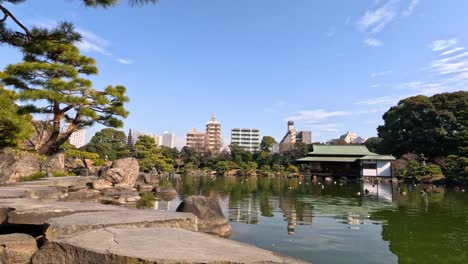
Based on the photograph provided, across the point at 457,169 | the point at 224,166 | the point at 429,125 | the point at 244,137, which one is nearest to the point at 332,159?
the point at 429,125

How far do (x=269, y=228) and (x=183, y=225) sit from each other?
6.51 meters

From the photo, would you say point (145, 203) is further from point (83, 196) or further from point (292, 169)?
point (292, 169)

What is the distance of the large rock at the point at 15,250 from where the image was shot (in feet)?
10.2

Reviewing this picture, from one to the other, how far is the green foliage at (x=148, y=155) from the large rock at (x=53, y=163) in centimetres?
2278

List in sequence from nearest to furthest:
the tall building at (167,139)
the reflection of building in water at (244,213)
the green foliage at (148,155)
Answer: the reflection of building in water at (244,213) < the green foliage at (148,155) < the tall building at (167,139)

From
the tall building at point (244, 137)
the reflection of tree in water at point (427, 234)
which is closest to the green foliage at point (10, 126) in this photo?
the reflection of tree in water at point (427, 234)

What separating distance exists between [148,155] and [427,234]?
112ft

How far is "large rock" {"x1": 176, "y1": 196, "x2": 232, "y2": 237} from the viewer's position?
27.4 ft

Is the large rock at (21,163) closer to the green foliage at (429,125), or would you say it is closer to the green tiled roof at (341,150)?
the green foliage at (429,125)

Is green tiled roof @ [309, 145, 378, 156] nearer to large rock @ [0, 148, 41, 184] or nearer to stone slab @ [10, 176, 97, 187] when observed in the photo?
stone slab @ [10, 176, 97, 187]

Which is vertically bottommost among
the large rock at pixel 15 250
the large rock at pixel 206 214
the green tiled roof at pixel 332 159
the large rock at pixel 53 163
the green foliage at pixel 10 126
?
the large rock at pixel 206 214

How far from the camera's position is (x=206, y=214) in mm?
8578

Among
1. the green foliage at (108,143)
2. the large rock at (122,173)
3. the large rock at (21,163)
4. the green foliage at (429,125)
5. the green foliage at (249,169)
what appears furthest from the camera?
the green foliage at (249,169)

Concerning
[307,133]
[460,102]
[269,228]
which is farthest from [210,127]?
[269,228]
